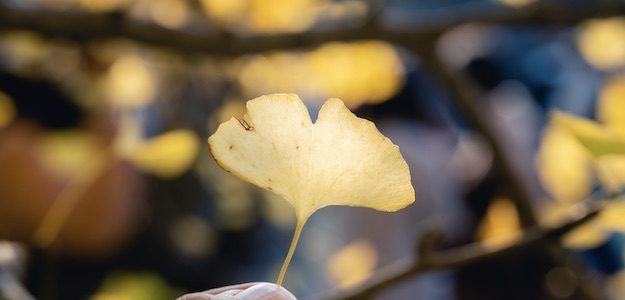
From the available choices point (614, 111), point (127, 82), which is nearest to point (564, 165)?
point (614, 111)

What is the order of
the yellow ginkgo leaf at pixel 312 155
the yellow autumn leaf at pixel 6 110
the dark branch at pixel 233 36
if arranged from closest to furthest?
the yellow ginkgo leaf at pixel 312 155, the dark branch at pixel 233 36, the yellow autumn leaf at pixel 6 110

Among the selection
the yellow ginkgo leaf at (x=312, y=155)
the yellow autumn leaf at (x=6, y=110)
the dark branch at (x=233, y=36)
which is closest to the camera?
the yellow ginkgo leaf at (x=312, y=155)

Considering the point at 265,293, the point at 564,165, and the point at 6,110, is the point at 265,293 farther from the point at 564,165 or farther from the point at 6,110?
the point at 6,110

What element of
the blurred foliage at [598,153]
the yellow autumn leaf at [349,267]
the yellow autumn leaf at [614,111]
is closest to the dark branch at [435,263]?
the blurred foliage at [598,153]

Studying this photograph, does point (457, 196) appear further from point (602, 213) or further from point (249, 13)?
point (602, 213)

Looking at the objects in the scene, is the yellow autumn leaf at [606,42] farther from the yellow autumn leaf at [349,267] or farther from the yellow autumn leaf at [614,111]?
the yellow autumn leaf at [349,267]

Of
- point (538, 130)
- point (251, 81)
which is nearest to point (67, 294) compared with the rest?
point (251, 81)

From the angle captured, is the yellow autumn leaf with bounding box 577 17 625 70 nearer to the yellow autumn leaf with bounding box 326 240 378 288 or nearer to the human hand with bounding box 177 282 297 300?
the yellow autumn leaf with bounding box 326 240 378 288
